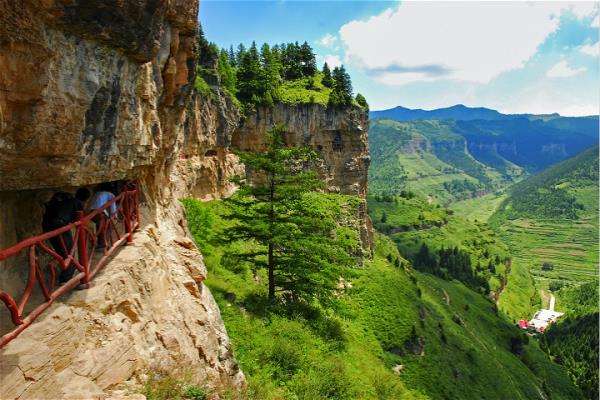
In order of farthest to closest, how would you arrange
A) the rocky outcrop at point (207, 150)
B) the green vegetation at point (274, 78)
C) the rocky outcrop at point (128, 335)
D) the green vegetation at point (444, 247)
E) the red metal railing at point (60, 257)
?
the green vegetation at point (444, 247) < the green vegetation at point (274, 78) < the rocky outcrop at point (207, 150) < the rocky outcrop at point (128, 335) < the red metal railing at point (60, 257)

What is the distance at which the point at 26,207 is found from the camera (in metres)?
10.3

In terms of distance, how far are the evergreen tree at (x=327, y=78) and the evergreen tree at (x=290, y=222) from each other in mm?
51468

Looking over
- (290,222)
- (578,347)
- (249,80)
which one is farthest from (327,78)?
(578,347)

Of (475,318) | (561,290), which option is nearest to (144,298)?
(475,318)

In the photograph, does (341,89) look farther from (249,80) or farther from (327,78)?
(249,80)

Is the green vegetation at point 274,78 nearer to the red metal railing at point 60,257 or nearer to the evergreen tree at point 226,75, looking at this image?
the evergreen tree at point 226,75

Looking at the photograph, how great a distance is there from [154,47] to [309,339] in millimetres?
15746

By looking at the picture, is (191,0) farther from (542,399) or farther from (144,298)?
(542,399)

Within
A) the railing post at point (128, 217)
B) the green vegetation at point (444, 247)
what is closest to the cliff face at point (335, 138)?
the railing post at point (128, 217)

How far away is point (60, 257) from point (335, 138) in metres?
59.3

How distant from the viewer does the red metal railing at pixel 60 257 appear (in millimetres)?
6777

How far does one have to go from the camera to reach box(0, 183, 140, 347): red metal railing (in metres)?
6.78

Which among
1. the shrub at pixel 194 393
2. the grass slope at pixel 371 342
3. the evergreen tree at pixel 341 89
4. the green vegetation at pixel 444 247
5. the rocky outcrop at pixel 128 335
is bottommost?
the green vegetation at pixel 444 247

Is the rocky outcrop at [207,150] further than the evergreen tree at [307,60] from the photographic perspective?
No
